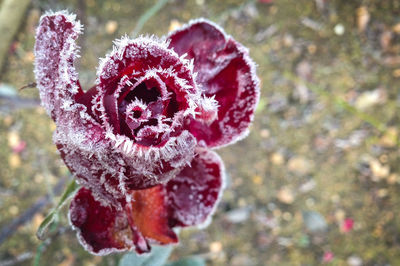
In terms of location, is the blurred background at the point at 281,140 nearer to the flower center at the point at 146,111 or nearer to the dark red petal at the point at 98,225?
the dark red petal at the point at 98,225

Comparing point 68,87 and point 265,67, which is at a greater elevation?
point 68,87

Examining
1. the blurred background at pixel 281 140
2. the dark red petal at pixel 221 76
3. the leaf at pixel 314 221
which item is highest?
the dark red petal at pixel 221 76

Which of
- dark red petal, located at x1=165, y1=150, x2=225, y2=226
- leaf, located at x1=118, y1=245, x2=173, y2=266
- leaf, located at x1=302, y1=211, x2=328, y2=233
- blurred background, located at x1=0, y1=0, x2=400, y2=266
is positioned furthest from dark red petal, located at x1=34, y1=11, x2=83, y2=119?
leaf, located at x1=302, y1=211, x2=328, y2=233

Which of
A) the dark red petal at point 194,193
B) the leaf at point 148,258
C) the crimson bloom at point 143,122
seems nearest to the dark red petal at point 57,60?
the crimson bloom at point 143,122

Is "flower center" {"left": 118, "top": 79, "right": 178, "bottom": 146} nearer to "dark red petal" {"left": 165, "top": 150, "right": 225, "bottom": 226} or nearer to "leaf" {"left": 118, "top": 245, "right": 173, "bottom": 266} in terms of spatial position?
"dark red petal" {"left": 165, "top": 150, "right": 225, "bottom": 226}

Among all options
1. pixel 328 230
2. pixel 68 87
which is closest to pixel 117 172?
pixel 68 87

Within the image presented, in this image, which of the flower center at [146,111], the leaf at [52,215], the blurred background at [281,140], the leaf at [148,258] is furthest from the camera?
the blurred background at [281,140]

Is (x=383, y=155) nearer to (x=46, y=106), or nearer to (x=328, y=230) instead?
(x=328, y=230)
